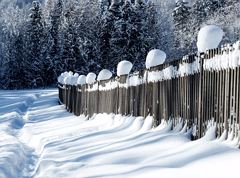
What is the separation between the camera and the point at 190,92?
7.81m

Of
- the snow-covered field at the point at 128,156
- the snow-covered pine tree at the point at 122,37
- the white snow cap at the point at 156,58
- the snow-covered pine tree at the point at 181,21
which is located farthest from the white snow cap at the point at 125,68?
the snow-covered pine tree at the point at 181,21

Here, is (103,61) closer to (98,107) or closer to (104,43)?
(104,43)

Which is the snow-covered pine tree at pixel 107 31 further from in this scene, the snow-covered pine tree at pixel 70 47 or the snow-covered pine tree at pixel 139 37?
the snow-covered pine tree at pixel 70 47

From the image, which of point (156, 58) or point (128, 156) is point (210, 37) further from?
point (156, 58)

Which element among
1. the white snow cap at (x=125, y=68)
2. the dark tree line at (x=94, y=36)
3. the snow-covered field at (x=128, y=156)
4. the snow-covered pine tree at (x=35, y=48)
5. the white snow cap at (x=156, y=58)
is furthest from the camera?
the snow-covered pine tree at (x=35, y=48)

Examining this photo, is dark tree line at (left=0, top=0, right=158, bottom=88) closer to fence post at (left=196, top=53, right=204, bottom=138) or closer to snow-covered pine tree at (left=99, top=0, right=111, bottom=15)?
snow-covered pine tree at (left=99, top=0, right=111, bottom=15)

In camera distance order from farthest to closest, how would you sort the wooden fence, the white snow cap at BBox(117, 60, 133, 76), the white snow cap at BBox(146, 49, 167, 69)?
1. the white snow cap at BBox(117, 60, 133, 76)
2. the white snow cap at BBox(146, 49, 167, 69)
3. the wooden fence

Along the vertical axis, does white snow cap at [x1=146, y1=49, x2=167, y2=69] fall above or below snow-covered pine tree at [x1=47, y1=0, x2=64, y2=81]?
below

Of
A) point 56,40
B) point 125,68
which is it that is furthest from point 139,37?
point 125,68

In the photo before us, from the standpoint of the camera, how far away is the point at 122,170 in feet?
21.0

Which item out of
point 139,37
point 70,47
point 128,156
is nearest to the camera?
point 128,156

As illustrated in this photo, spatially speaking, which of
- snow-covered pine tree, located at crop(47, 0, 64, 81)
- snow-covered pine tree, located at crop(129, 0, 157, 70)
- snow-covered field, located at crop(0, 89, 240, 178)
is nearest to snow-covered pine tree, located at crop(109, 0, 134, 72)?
snow-covered pine tree, located at crop(129, 0, 157, 70)

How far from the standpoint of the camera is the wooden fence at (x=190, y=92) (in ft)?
20.9

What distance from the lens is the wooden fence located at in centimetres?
638
